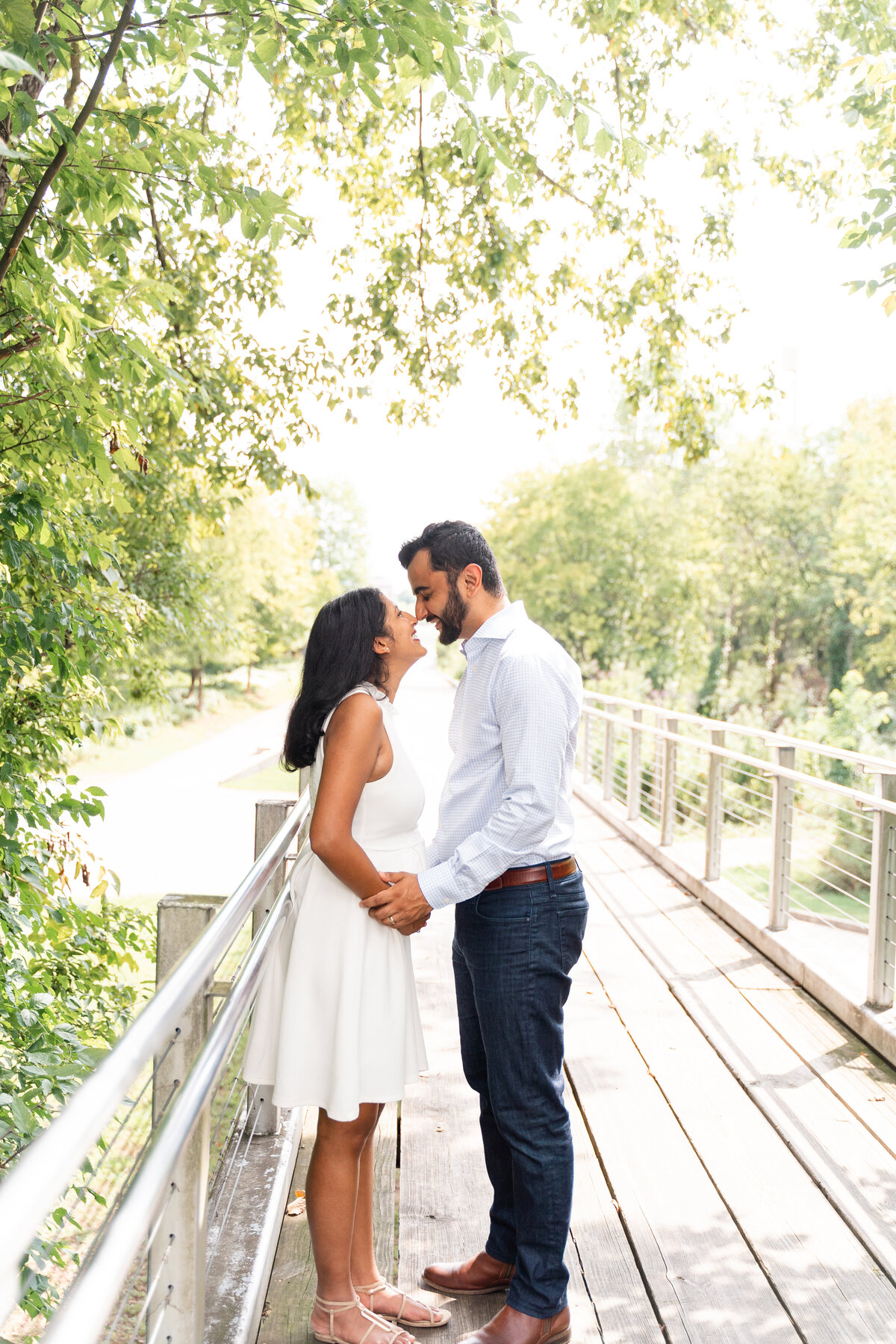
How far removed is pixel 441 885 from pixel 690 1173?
5.86ft

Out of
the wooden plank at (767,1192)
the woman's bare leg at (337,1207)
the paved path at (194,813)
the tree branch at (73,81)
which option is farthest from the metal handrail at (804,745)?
the tree branch at (73,81)

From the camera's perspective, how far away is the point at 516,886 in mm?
2562

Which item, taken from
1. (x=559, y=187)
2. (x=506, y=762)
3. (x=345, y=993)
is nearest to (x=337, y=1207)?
(x=345, y=993)

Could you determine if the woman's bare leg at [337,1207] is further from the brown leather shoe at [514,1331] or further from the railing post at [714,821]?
the railing post at [714,821]

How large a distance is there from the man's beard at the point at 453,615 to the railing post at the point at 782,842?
372cm

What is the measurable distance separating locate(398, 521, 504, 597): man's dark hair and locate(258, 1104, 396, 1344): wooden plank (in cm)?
184

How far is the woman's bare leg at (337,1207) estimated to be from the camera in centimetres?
245

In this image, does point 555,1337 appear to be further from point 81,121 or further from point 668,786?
point 668,786

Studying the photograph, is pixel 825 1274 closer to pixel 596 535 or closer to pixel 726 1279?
pixel 726 1279

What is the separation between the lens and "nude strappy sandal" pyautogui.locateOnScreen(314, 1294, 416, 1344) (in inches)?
97.1

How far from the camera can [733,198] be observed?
8.45 metres

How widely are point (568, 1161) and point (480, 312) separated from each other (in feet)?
25.6

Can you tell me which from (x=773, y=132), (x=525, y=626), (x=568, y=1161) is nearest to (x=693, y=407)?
(x=773, y=132)

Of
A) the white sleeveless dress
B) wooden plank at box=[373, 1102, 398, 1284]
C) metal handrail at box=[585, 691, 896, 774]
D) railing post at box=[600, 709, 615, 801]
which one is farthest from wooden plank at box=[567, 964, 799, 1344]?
railing post at box=[600, 709, 615, 801]
